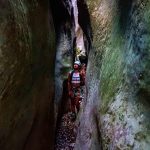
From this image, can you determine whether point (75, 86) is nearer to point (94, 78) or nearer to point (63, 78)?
point (63, 78)

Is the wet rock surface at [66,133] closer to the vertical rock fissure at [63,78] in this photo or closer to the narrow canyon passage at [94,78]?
the vertical rock fissure at [63,78]

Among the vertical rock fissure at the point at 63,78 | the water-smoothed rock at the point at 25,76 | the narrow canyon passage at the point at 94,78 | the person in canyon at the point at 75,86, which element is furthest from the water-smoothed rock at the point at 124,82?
the person in canyon at the point at 75,86

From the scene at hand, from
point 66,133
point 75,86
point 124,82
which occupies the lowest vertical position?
point 66,133

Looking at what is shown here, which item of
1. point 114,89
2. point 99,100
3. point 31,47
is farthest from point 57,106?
point 114,89

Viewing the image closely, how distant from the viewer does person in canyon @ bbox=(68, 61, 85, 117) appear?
9.13 m

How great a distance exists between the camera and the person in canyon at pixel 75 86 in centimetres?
913

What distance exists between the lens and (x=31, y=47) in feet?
17.6

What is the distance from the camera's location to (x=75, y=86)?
9.18 m

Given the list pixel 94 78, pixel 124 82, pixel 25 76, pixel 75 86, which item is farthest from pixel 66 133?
pixel 124 82

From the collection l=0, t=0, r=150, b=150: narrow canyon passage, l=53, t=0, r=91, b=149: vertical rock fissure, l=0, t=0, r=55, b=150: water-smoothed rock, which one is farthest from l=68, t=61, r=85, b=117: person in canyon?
l=0, t=0, r=55, b=150: water-smoothed rock

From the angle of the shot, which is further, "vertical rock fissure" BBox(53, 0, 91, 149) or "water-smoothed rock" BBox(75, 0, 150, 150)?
"vertical rock fissure" BBox(53, 0, 91, 149)

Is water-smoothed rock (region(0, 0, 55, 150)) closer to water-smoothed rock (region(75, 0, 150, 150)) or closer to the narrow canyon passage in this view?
the narrow canyon passage

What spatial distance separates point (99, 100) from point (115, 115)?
0.83 metres

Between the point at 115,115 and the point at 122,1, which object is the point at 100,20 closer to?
the point at 122,1
